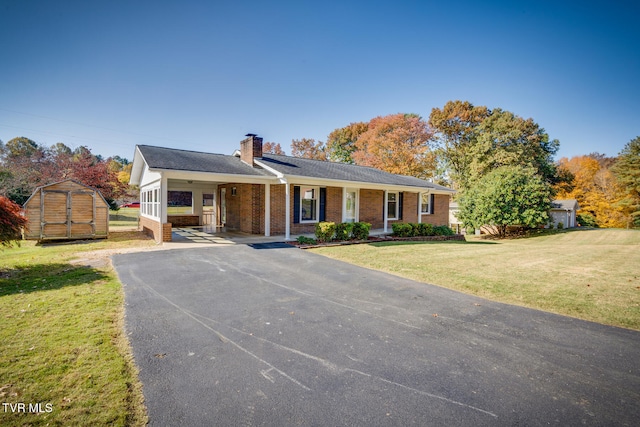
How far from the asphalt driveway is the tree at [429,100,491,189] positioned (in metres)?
31.6

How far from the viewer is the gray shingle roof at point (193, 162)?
11.6m

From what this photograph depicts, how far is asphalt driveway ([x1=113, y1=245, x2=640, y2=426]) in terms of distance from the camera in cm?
245

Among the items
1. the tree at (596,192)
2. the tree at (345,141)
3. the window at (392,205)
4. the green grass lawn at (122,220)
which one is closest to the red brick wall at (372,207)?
the window at (392,205)

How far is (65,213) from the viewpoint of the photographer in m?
13.0

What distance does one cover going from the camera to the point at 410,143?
32.6 meters

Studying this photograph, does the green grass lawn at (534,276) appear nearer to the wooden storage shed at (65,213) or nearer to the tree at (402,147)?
the wooden storage shed at (65,213)

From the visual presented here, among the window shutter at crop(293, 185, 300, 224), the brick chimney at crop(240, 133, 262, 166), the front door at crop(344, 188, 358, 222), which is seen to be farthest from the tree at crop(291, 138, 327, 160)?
the window shutter at crop(293, 185, 300, 224)

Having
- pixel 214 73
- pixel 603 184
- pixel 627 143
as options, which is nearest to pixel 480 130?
pixel 627 143

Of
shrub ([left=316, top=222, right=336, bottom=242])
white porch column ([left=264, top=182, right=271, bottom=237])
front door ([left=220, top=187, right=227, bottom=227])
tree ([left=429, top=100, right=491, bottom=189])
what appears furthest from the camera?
tree ([left=429, top=100, right=491, bottom=189])

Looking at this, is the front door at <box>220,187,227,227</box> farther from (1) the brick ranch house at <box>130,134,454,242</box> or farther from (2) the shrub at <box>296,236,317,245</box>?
(2) the shrub at <box>296,236,317,245</box>

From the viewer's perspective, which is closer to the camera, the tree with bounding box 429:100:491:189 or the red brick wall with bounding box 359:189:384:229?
the red brick wall with bounding box 359:189:384:229

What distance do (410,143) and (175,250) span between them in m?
29.0

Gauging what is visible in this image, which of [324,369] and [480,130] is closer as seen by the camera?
[324,369]

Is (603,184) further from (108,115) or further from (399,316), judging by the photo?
(108,115)
